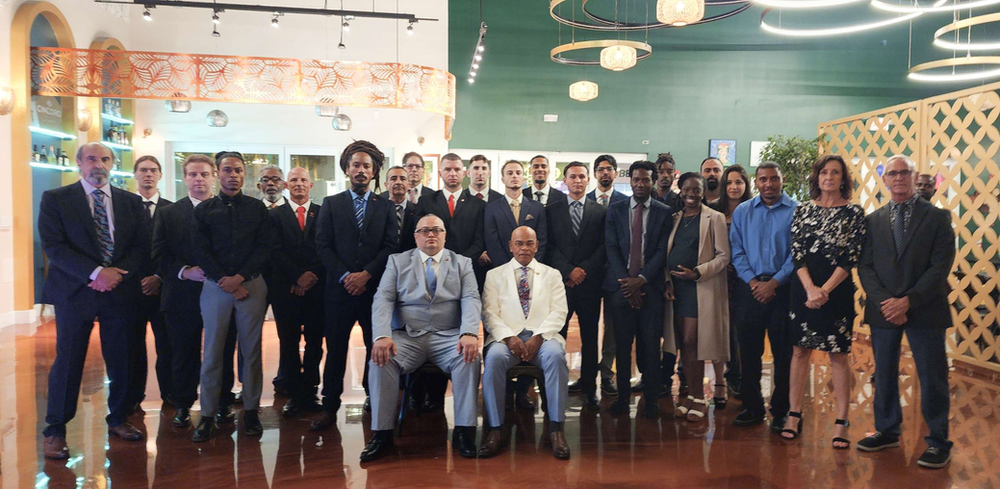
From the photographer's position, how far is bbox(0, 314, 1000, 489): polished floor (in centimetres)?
304

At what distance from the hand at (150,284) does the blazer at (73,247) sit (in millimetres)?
324

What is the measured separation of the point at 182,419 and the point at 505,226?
2360 millimetres

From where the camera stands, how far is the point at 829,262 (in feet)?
11.3

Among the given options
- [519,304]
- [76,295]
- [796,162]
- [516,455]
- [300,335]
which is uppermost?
[796,162]

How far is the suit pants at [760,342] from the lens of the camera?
3758 millimetres

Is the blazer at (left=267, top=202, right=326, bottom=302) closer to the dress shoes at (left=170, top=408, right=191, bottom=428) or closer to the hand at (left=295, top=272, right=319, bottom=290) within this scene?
the hand at (left=295, top=272, right=319, bottom=290)

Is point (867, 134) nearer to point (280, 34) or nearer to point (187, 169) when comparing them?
point (187, 169)

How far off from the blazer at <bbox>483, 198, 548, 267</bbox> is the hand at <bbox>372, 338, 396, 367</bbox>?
104cm

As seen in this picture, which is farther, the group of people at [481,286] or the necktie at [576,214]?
the necktie at [576,214]

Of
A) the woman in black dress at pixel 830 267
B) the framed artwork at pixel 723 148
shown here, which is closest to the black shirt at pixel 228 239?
the woman in black dress at pixel 830 267

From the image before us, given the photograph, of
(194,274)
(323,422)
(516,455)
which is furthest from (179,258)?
(516,455)

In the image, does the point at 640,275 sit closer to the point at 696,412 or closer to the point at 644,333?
the point at 644,333

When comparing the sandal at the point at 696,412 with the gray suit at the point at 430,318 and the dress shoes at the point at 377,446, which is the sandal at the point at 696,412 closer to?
the gray suit at the point at 430,318

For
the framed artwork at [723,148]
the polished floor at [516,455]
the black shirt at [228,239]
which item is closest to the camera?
the polished floor at [516,455]
